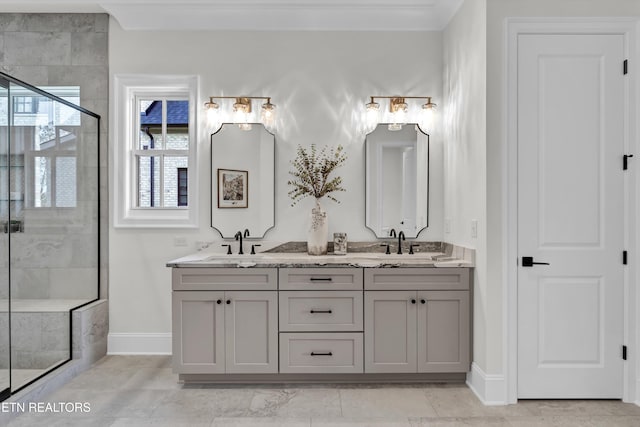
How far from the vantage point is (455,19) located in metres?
3.34

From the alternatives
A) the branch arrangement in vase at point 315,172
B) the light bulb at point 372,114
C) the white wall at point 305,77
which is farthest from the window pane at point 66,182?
the light bulb at point 372,114

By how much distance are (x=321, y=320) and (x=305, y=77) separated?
6.49ft

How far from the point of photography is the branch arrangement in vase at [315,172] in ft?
11.7

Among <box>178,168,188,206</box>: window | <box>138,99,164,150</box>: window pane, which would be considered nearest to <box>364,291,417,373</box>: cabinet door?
<box>178,168,188,206</box>: window

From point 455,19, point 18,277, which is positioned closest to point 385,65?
point 455,19

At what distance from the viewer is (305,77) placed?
3.65 m

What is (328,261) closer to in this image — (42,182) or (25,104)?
(42,182)

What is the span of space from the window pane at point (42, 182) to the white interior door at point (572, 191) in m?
3.30

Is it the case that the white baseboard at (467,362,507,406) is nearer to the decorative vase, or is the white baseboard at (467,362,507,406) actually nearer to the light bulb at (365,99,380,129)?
the decorative vase

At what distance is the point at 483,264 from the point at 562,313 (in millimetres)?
573

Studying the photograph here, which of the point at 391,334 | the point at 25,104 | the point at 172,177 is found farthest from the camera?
the point at 172,177

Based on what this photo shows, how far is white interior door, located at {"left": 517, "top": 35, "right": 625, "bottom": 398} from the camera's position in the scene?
275 cm

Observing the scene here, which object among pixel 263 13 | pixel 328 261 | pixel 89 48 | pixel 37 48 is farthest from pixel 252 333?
pixel 37 48

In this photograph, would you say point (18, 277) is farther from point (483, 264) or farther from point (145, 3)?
point (483, 264)
